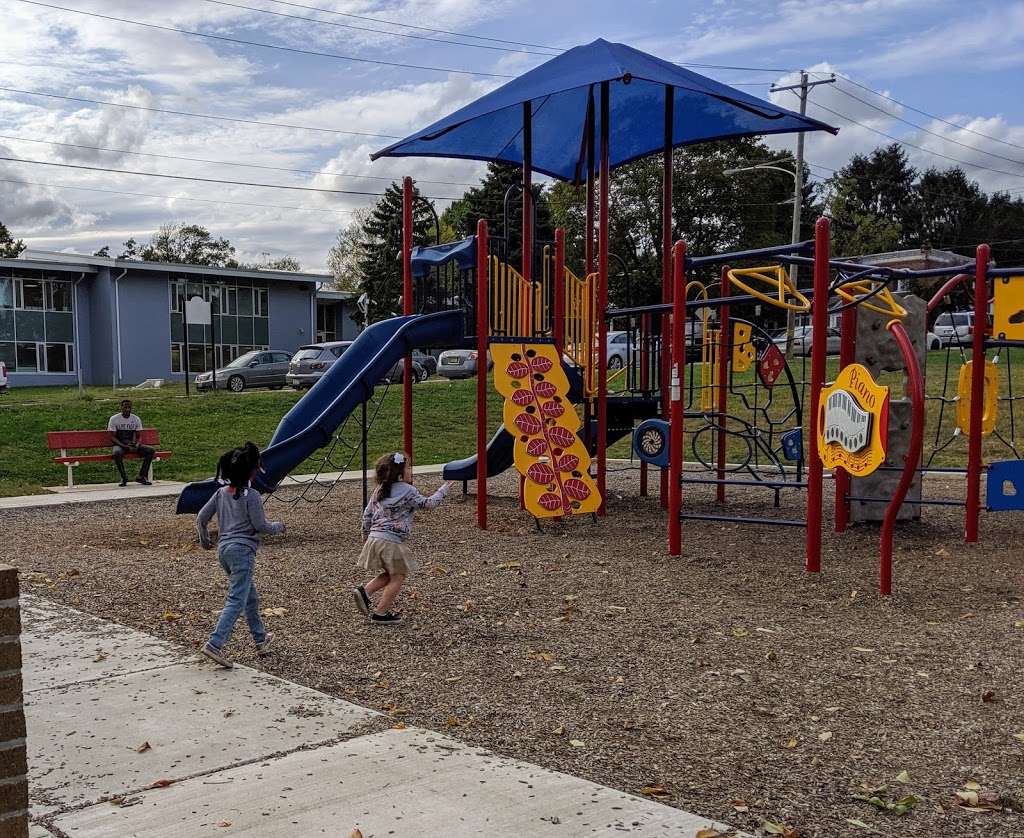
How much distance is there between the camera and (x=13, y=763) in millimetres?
2959

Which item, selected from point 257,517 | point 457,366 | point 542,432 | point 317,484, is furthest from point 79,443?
point 457,366

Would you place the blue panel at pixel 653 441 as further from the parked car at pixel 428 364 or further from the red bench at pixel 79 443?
→ the parked car at pixel 428 364

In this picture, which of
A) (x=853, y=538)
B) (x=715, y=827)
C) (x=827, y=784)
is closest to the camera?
(x=715, y=827)

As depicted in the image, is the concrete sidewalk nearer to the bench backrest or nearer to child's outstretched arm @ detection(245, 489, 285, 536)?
child's outstretched arm @ detection(245, 489, 285, 536)

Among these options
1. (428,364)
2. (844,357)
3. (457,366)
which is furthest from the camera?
(428,364)

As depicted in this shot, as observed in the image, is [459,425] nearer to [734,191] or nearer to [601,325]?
[601,325]

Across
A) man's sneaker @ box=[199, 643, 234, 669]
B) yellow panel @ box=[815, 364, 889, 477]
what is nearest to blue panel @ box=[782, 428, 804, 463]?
yellow panel @ box=[815, 364, 889, 477]

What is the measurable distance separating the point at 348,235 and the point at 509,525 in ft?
199

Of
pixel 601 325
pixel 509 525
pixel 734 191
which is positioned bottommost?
pixel 509 525

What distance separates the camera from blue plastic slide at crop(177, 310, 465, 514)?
1051 cm

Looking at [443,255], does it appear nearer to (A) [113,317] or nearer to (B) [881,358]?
(B) [881,358]

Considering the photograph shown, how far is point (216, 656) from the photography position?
19.0 ft

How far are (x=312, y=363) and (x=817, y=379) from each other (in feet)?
83.6

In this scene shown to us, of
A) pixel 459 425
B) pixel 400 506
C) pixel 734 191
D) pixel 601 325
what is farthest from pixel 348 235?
pixel 400 506
